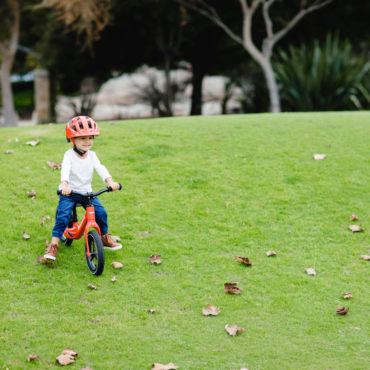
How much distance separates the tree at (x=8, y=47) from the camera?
18.8 m

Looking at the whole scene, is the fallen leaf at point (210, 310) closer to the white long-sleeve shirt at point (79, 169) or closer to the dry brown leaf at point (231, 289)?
the dry brown leaf at point (231, 289)

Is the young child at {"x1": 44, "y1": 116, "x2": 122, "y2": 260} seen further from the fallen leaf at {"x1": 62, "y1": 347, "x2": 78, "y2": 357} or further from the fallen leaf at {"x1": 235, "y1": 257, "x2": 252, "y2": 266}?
the fallen leaf at {"x1": 235, "y1": 257, "x2": 252, "y2": 266}

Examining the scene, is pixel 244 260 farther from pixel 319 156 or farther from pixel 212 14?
pixel 212 14

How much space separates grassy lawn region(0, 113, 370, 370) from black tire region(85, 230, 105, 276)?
0.37 ft

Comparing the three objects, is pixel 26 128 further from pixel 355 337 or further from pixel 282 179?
pixel 355 337

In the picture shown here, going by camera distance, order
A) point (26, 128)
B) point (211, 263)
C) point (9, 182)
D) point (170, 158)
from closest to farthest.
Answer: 1. point (211, 263)
2. point (9, 182)
3. point (170, 158)
4. point (26, 128)

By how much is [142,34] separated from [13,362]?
58.6ft

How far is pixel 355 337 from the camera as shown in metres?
4.00

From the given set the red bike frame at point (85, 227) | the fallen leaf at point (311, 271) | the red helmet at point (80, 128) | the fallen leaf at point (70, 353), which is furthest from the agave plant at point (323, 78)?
the fallen leaf at point (70, 353)

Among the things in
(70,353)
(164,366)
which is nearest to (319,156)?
(164,366)

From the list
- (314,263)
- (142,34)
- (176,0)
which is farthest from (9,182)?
(142,34)

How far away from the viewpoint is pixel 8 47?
1939 cm

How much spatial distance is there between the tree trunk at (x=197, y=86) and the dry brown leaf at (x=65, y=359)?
18990 millimetres

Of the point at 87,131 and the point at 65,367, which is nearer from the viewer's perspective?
the point at 65,367
